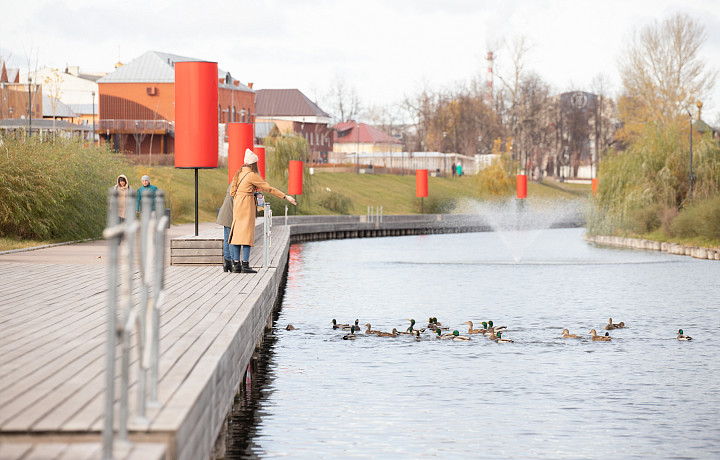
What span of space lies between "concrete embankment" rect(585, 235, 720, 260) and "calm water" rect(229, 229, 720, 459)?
8.25 meters

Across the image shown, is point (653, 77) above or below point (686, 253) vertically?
above

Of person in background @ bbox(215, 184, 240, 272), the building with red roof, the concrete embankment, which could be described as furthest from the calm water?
the building with red roof

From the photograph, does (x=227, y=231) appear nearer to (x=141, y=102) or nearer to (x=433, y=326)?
(x=433, y=326)

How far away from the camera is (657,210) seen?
43.8 metres

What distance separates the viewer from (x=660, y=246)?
132 feet

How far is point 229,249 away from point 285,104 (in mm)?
119166

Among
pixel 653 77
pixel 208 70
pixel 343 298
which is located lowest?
pixel 343 298

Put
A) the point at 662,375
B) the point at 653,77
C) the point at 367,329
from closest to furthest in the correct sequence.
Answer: the point at 662,375 < the point at 367,329 < the point at 653,77

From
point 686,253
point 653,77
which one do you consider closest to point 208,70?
point 686,253

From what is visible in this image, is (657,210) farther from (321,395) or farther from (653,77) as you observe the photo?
(321,395)

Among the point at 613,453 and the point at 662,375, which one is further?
the point at 662,375

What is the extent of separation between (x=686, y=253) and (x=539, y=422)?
28.9 meters

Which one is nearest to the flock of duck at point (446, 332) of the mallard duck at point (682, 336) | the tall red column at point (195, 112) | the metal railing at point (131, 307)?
the mallard duck at point (682, 336)

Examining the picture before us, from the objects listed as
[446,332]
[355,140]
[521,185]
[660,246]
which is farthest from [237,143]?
[355,140]
